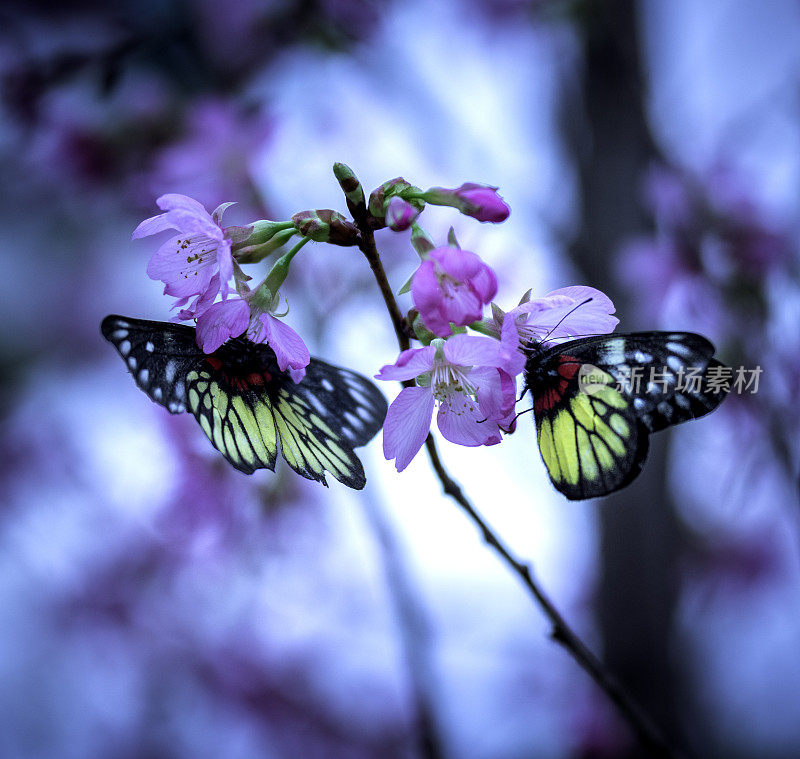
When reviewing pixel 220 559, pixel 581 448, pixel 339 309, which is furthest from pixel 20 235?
pixel 581 448

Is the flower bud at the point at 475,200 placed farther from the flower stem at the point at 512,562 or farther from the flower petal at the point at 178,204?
the flower petal at the point at 178,204

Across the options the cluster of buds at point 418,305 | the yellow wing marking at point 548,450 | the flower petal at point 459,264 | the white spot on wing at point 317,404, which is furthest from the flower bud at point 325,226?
the yellow wing marking at point 548,450

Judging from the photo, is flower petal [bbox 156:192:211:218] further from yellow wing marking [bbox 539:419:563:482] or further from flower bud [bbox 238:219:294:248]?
yellow wing marking [bbox 539:419:563:482]

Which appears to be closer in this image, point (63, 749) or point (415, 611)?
point (415, 611)

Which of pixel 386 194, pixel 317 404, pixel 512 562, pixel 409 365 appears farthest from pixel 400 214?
pixel 512 562

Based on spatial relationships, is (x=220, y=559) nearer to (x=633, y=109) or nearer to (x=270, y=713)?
(x=270, y=713)

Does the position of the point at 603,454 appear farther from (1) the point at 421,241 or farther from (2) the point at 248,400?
(2) the point at 248,400

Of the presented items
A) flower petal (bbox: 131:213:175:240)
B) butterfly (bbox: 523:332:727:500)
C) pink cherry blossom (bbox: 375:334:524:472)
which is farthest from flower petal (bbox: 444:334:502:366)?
flower petal (bbox: 131:213:175:240)
